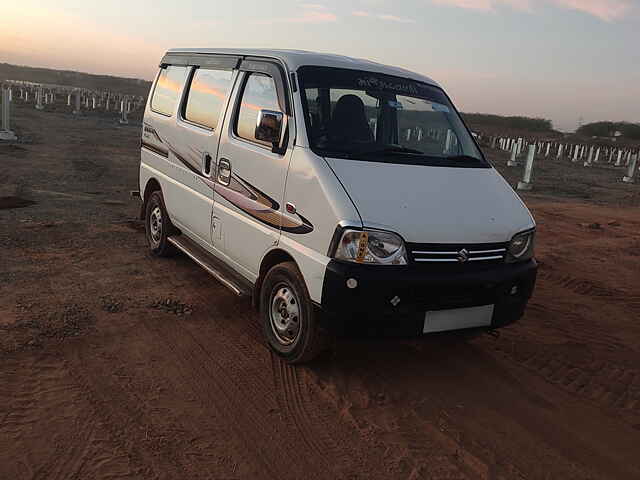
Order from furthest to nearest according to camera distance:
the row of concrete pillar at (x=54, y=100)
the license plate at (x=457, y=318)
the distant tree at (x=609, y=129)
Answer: the distant tree at (x=609, y=129) < the row of concrete pillar at (x=54, y=100) < the license plate at (x=457, y=318)

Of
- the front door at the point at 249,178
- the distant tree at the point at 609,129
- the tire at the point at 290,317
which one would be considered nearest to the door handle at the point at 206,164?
the front door at the point at 249,178

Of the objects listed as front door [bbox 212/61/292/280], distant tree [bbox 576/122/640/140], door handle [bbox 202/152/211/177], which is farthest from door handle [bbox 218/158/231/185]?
distant tree [bbox 576/122/640/140]

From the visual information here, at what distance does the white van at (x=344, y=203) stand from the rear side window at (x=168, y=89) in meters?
0.67

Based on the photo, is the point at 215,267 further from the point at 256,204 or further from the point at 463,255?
the point at 463,255

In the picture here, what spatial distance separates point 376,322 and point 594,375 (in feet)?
7.11

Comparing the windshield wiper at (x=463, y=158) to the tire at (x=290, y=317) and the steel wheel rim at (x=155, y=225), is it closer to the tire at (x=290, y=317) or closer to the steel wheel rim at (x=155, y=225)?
the tire at (x=290, y=317)

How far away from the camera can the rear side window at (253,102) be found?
4.49 metres

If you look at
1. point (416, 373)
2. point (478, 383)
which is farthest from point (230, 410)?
point (478, 383)

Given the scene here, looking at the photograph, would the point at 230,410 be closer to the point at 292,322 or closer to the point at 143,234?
the point at 292,322

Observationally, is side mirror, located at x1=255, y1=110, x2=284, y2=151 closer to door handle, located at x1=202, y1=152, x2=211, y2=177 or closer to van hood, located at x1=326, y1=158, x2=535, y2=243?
van hood, located at x1=326, y1=158, x2=535, y2=243

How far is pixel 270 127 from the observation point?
410 cm

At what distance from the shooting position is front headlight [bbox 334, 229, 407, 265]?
350 cm

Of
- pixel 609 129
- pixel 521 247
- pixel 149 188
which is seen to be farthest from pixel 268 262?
pixel 609 129

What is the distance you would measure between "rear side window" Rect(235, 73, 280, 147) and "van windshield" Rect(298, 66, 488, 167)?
1.02 feet
